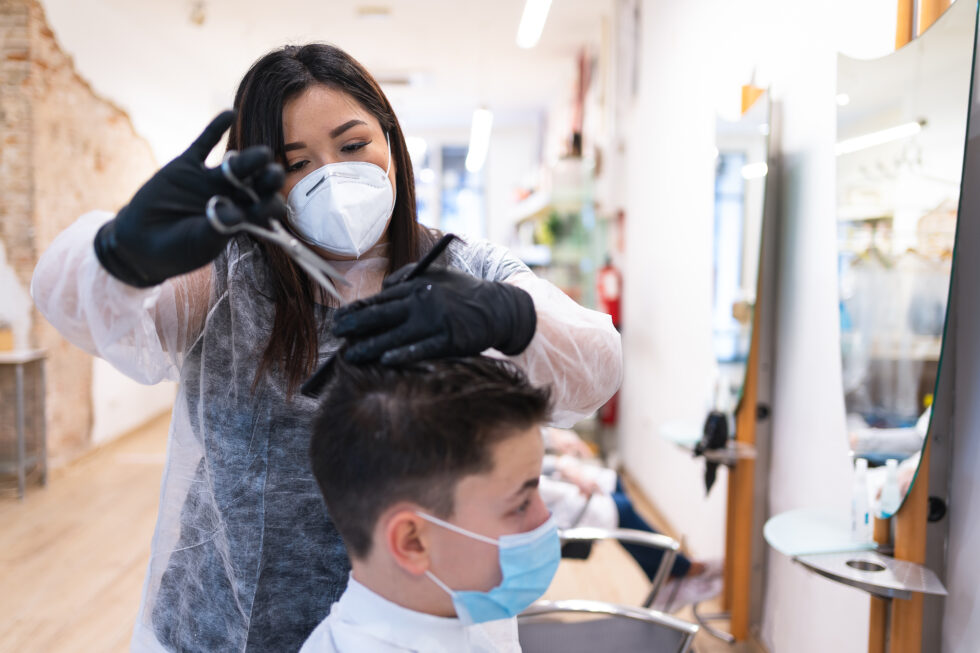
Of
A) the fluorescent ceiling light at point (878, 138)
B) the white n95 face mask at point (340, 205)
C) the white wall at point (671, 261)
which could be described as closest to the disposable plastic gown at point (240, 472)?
the white n95 face mask at point (340, 205)

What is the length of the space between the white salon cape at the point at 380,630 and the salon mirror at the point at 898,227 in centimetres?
115

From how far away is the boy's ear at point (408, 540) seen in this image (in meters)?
0.92

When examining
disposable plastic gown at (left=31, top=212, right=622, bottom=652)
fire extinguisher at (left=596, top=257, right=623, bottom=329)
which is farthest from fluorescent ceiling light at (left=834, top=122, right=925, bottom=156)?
fire extinguisher at (left=596, top=257, right=623, bottom=329)

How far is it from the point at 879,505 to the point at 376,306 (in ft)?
4.59

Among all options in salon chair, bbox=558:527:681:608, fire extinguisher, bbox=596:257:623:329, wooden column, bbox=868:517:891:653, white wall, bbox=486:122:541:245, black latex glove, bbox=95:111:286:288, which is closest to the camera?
black latex glove, bbox=95:111:286:288

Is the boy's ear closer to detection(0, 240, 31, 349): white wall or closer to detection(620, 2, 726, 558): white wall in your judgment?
detection(620, 2, 726, 558): white wall

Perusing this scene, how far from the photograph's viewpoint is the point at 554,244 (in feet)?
23.4

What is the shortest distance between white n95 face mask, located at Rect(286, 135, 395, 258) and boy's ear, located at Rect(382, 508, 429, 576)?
17.3 inches

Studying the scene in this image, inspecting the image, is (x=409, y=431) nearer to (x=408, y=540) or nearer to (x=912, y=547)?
(x=408, y=540)

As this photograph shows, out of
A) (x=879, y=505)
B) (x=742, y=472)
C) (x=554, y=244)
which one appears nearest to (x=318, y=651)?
(x=879, y=505)

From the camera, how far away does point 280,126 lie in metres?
1.09

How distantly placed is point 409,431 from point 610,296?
14.7 ft

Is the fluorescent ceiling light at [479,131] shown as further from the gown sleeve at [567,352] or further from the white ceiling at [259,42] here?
the gown sleeve at [567,352]

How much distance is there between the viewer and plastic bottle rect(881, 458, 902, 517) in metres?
1.60
